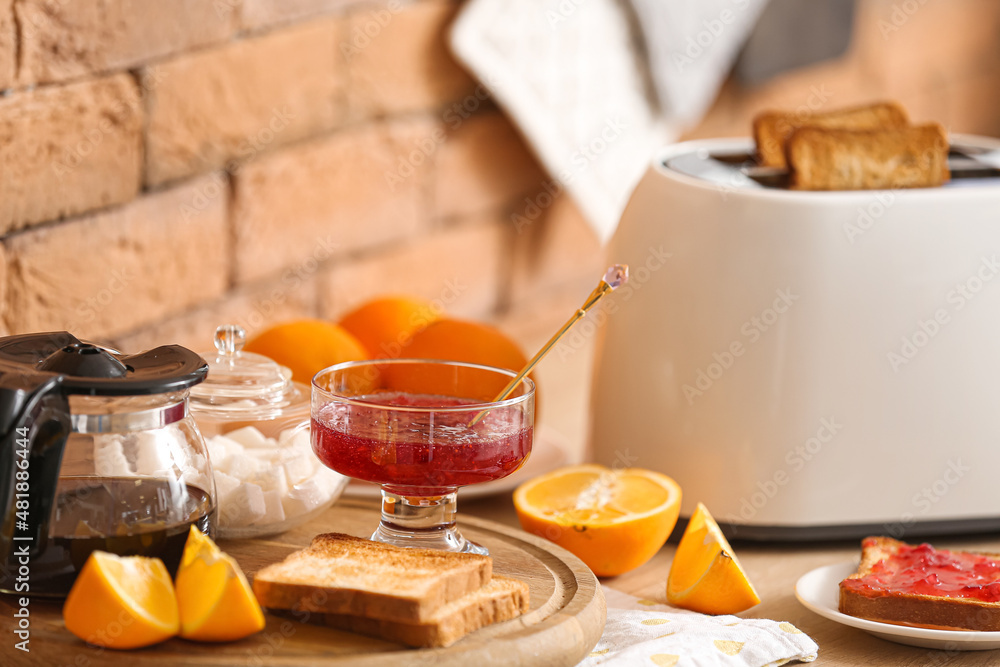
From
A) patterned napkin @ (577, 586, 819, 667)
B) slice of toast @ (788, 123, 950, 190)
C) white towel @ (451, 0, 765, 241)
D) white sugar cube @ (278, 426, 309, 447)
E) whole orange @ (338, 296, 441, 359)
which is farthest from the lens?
white towel @ (451, 0, 765, 241)

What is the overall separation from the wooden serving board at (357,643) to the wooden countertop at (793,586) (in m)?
0.14

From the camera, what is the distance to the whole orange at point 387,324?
1072 millimetres

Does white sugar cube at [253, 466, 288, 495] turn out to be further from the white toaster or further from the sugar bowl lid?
the white toaster

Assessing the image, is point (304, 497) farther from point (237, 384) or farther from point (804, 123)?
point (804, 123)

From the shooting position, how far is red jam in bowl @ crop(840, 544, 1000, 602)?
749 millimetres

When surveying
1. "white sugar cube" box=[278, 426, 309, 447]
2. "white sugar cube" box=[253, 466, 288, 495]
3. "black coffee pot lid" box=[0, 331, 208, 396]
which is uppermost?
"black coffee pot lid" box=[0, 331, 208, 396]

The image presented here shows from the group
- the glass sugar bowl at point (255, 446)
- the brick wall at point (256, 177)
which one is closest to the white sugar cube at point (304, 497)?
the glass sugar bowl at point (255, 446)

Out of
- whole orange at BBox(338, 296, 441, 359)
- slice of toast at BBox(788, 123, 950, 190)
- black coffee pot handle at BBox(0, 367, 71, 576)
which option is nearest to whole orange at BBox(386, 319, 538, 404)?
whole orange at BBox(338, 296, 441, 359)

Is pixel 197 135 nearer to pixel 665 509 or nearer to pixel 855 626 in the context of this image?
pixel 665 509

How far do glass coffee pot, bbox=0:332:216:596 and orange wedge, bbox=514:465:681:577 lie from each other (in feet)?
0.91

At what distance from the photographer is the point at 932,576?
77 centimetres

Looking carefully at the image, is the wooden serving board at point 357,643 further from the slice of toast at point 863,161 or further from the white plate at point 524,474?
the slice of toast at point 863,161

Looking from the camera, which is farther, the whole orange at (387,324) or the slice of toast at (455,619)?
the whole orange at (387,324)

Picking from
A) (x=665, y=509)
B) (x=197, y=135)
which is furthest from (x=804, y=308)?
(x=197, y=135)
